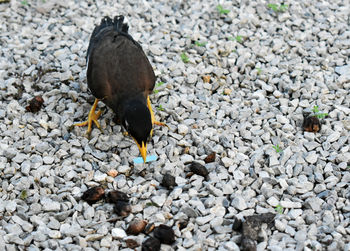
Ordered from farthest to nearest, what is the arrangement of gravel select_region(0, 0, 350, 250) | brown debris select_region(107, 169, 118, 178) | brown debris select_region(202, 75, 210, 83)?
brown debris select_region(202, 75, 210, 83) < brown debris select_region(107, 169, 118, 178) < gravel select_region(0, 0, 350, 250)

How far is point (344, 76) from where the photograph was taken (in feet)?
18.6

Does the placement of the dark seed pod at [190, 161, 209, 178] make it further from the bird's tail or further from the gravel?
the bird's tail

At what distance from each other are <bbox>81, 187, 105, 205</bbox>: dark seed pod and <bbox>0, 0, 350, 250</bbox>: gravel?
→ 0.19ft

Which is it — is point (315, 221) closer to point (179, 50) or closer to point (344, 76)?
point (344, 76)

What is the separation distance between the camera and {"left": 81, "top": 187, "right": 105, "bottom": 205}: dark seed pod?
4.24m

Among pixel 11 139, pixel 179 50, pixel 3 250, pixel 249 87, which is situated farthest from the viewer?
pixel 179 50

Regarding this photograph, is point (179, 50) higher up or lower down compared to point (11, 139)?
higher up

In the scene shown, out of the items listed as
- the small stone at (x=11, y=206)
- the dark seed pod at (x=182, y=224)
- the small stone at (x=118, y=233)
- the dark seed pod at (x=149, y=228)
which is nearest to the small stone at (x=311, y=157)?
the dark seed pod at (x=182, y=224)

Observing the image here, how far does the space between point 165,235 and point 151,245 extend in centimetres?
14

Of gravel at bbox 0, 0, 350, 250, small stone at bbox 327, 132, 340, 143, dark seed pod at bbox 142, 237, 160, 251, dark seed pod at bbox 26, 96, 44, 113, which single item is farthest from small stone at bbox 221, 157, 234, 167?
dark seed pod at bbox 26, 96, 44, 113

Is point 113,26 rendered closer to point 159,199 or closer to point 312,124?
point 159,199

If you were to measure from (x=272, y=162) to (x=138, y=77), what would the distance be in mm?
1525

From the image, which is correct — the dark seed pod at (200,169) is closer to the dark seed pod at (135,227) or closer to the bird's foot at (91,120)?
the dark seed pod at (135,227)

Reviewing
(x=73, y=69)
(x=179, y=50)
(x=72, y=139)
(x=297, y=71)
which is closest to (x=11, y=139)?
(x=72, y=139)
